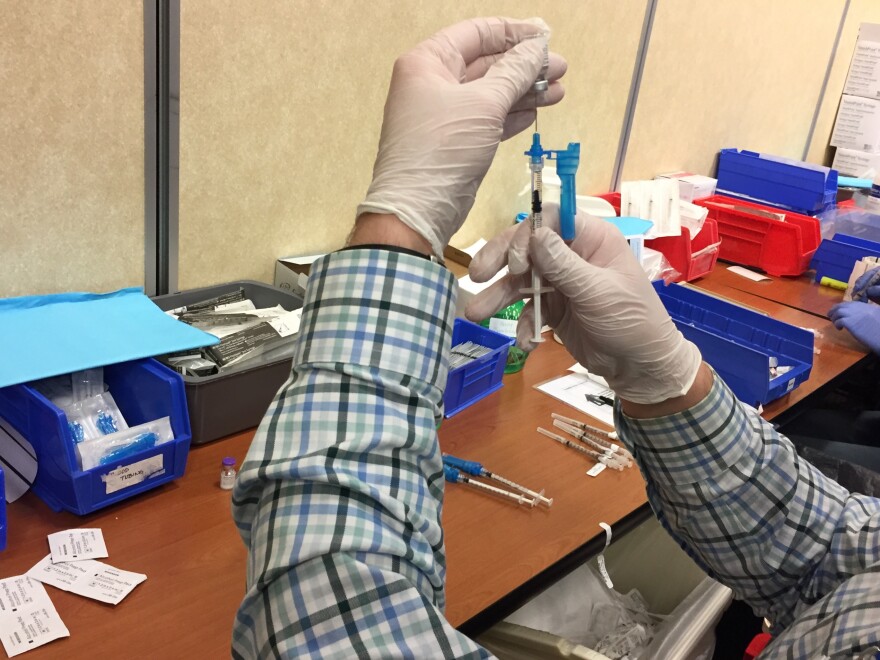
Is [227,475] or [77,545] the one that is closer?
[77,545]

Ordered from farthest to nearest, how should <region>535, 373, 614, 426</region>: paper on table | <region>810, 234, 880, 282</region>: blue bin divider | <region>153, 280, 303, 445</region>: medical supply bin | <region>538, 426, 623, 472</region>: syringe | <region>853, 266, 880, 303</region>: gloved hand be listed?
<region>810, 234, 880, 282</region>: blue bin divider < <region>853, 266, 880, 303</region>: gloved hand < <region>535, 373, 614, 426</region>: paper on table < <region>538, 426, 623, 472</region>: syringe < <region>153, 280, 303, 445</region>: medical supply bin

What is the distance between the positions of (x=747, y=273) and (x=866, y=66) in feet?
5.07

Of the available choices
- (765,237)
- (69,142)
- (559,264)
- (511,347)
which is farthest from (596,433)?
(765,237)

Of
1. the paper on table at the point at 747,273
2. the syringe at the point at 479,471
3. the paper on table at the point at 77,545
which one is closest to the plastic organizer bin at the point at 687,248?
the paper on table at the point at 747,273

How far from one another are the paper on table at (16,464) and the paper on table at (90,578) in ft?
0.45

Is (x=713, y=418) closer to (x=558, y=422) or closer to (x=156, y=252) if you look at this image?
(x=558, y=422)

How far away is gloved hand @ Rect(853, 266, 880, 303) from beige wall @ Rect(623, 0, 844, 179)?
0.73 m

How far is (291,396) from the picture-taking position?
1.92ft

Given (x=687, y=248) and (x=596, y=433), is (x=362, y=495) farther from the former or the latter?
(x=687, y=248)

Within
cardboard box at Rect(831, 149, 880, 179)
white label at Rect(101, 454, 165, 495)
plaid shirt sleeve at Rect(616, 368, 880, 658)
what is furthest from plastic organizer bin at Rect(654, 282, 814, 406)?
cardboard box at Rect(831, 149, 880, 179)

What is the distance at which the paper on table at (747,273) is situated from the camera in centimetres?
233

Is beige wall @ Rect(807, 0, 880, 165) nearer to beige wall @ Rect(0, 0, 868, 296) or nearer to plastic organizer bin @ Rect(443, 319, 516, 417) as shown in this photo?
beige wall @ Rect(0, 0, 868, 296)

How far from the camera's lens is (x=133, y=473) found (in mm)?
962

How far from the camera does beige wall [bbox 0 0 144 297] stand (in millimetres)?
1056
